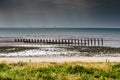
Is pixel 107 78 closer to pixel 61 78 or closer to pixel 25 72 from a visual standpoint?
pixel 61 78

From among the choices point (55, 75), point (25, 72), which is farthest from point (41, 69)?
point (55, 75)

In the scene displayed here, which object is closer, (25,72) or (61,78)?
(61,78)

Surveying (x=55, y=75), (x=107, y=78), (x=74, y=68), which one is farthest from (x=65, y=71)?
(x=107, y=78)

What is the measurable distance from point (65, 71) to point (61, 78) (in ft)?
8.17

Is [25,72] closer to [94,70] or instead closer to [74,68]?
[74,68]

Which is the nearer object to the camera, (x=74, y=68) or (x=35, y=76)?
(x=35, y=76)

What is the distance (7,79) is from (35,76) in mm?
1591

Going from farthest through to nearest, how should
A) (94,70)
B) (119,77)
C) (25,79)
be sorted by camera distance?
1. (94,70)
2. (119,77)
3. (25,79)

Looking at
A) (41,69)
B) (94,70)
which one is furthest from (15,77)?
(94,70)

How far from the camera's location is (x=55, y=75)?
590 inches

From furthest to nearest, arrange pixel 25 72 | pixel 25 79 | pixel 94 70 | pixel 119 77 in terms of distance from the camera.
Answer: pixel 94 70
pixel 25 72
pixel 119 77
pixel 25 79

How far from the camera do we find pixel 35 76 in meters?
15.0

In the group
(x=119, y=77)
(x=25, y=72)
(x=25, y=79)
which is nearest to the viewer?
(x=25, y=79)

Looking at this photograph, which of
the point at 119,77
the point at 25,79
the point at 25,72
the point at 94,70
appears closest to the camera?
the point at 25,79
